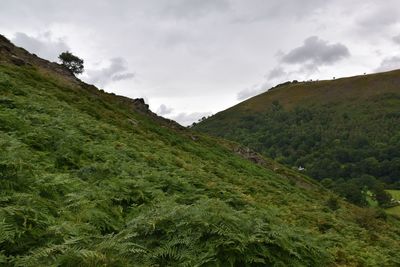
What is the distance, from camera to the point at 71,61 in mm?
68250

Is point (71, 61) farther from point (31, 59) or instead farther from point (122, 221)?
point (122, 221)

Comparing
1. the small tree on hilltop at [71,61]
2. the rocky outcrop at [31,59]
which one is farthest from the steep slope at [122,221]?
the small tree on hilltop at [71,61]

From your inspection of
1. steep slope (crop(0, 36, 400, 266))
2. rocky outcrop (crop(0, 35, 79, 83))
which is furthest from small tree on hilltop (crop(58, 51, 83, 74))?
steep slope (crop(0, 36, 400, 266))

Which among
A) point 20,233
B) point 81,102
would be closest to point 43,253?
point 20,233

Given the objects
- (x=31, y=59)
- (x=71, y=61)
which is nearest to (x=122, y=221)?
(x=31, y=59)

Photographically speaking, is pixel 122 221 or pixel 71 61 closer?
pixel 122 221

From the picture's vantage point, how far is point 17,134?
568 inches

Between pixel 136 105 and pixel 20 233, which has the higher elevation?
pixel 136 105

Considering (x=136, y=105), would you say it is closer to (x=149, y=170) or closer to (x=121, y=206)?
(x=149, y=170)

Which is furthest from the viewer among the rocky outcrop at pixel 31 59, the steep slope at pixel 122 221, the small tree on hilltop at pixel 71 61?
the small tree on hilltop at pixel 71 61

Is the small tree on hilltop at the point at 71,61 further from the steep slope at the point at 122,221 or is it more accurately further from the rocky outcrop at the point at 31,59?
the steep slope at the point at 122,221

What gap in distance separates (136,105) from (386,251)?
38.7m

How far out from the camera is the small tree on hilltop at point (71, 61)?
2669 inches

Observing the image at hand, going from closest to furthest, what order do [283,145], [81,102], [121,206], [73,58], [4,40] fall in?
[121,206], [81,102], [4,40], [73,58], [283,145]
